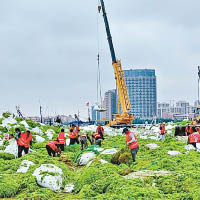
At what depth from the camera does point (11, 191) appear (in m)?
8.24

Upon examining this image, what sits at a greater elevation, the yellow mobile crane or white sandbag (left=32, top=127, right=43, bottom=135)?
the yellow mobile crane

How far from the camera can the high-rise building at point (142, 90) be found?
566ft

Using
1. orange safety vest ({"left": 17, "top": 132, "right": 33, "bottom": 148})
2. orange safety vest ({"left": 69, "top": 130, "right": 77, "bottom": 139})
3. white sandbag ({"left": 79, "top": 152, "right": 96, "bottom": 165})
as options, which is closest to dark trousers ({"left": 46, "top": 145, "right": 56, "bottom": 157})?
orange safety vest ({"left": 17, "top": 132, "right": 33, "bottom": 148})

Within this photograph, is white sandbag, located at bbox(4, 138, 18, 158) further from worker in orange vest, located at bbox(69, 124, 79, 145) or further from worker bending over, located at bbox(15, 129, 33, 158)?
worker in orange vest, located at bbox(69, 124, 79, 145)

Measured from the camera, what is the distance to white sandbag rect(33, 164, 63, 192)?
27.4 feet

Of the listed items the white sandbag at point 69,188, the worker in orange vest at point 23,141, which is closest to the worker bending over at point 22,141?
the worker in orange vest at point 23,141

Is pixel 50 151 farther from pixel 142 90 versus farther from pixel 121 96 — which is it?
pixel 142 90

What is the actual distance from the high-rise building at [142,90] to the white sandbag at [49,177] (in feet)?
537

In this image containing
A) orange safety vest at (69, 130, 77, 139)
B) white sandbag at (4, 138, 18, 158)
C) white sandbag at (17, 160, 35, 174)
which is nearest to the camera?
white sandbag at (17, 160, 35, 174)

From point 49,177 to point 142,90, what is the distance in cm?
16609

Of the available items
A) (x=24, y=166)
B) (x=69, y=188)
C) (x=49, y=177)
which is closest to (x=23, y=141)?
(x=24, y=166)

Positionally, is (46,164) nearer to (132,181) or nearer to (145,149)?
(132,181)

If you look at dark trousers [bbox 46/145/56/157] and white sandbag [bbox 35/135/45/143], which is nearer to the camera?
dark trousers [bbox 46/145/56/157]

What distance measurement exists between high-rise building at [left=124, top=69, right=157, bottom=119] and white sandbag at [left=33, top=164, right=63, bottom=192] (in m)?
164
